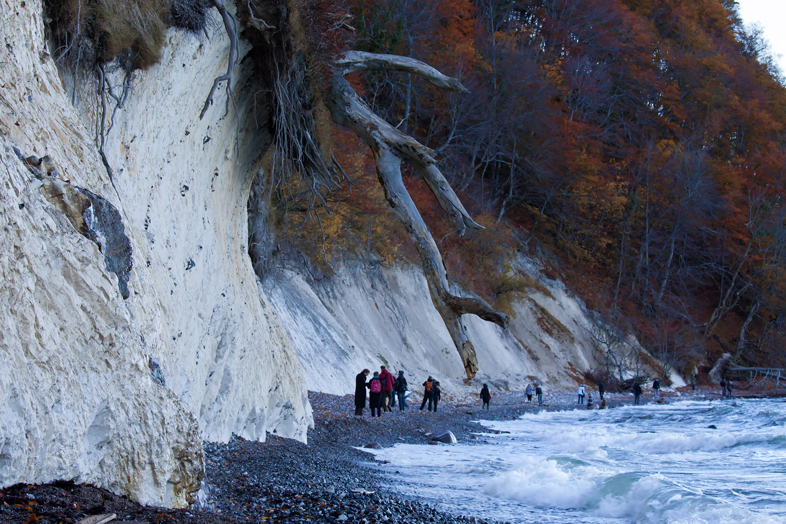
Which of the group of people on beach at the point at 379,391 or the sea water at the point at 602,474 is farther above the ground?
the group of people on beach at the point at 379,391

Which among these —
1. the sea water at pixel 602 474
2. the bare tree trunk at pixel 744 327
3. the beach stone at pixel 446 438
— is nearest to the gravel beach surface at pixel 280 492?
the beach stone at pixel 446 438

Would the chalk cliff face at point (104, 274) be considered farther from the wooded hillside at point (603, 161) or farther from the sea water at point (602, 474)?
the wooded hillside at point (603, 161)

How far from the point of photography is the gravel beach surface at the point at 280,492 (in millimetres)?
3041

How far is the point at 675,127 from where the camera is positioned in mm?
46281

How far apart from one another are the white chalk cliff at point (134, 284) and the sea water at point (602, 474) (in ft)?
8.74

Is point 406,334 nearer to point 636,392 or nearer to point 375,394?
point 375,394

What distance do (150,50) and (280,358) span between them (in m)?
5.03

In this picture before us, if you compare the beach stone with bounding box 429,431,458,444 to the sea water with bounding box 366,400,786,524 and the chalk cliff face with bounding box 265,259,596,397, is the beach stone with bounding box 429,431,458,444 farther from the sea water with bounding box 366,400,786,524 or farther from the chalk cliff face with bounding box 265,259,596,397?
the chalk cliff face with bounding box 265,259,596,397

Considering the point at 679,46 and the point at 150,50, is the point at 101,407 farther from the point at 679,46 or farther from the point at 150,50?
the point at 679,46

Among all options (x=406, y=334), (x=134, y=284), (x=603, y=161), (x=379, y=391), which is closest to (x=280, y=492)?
(x=134, y=284)

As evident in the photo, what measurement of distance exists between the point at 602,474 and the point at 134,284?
840cm

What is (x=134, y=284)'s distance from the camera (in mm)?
4191

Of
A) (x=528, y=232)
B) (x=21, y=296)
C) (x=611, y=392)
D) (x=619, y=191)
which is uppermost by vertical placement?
(x=619, y=191)

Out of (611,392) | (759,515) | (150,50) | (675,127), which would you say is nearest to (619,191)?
(675,127)
